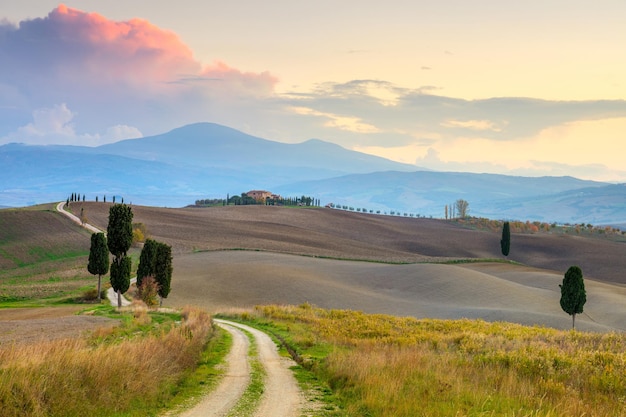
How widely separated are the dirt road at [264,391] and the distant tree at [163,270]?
3547 cm

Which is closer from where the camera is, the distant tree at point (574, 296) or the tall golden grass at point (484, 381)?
the tall golden grass at point (484, 381)

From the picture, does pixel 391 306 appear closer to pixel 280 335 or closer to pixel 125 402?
pixel 280 335

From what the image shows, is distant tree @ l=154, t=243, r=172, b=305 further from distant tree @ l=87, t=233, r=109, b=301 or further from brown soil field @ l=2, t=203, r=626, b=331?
distant tree @ l=87, t=233, r=109, b=301

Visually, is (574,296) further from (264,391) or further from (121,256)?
(264,391)

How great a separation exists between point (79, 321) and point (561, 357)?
85.5 ft

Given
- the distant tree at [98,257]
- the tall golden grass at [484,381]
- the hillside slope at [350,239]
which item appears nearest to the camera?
the tall golden grass at [484,381]

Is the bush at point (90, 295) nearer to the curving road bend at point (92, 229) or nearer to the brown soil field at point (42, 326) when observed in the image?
the curving road bend at point (92, 229)

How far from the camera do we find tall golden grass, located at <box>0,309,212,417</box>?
1330 cm

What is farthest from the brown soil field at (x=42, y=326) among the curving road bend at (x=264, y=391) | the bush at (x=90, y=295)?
the bush at (x=90, y=295)

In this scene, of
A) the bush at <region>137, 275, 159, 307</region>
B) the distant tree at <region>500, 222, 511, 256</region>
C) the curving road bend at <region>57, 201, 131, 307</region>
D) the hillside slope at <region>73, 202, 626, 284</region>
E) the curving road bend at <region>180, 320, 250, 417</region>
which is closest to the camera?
the curving road bend at <region>180, 320, 250, 417</region>

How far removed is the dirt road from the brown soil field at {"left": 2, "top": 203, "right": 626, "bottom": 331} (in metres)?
Result: 35.8

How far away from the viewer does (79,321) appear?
34250mm

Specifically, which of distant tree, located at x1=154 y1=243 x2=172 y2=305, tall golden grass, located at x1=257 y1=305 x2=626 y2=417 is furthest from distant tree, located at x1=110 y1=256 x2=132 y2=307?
tall golden grass, located at x1=257 y1=305 x2=626 y2=417

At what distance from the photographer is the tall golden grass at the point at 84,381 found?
43.6 feet
